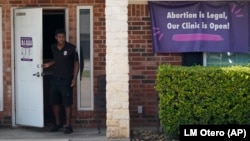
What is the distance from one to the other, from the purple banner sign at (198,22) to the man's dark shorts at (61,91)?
6.43ft

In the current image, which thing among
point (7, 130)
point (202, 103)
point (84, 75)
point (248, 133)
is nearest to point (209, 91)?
point (202, 103)

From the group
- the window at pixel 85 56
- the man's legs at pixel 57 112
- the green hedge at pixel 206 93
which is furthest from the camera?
the window at pixel 85 56

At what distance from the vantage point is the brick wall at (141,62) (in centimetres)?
1298

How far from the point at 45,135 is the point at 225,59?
153 inches

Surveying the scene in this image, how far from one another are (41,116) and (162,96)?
264 centimetres

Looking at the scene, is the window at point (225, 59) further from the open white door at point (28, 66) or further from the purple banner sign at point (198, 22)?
the open white door at point (28, 66)

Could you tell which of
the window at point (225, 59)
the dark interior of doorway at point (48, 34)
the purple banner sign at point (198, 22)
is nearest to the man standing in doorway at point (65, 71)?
the dark interior of doorway at point (48, 34)

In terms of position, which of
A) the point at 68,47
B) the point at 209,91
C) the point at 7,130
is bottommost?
the point at 7,130

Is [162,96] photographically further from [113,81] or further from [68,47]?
[68,47]

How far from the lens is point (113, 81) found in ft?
37.2

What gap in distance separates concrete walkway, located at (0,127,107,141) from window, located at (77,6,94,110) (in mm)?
625

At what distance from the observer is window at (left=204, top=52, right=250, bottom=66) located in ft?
42.9

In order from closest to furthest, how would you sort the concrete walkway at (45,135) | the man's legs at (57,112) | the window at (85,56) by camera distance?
the concrete walkway at (45,135), the man's legs at (57,112), the window at (85,56)

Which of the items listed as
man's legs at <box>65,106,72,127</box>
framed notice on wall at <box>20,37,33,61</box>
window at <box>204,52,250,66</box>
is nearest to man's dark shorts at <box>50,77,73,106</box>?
man's legs at <box>65,106,72,127</box>
